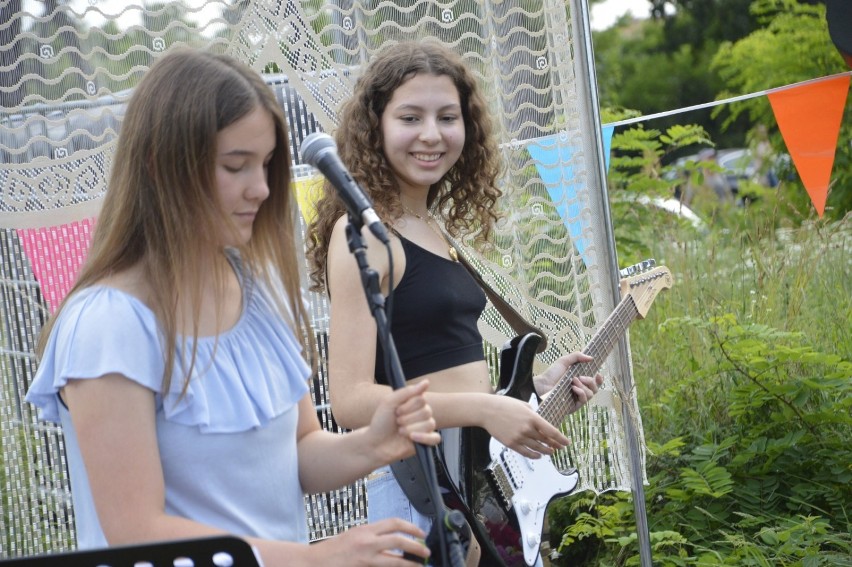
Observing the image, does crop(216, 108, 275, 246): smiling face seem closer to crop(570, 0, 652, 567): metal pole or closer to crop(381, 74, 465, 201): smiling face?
crop(381, 74, 465, 201): smiling face

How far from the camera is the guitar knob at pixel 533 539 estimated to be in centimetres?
271

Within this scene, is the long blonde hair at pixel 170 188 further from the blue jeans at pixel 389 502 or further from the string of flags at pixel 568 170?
the string of flags at pixel 568 170

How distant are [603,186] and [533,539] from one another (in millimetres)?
1311

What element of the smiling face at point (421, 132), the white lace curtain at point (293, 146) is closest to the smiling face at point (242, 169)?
the smiling face at point (421, 132)

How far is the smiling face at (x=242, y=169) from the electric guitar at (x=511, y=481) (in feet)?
3.27

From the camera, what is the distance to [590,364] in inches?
121

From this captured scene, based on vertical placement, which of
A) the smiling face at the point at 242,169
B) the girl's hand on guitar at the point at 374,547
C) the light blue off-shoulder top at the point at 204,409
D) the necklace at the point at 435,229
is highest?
the smiling face at the point at 242,169

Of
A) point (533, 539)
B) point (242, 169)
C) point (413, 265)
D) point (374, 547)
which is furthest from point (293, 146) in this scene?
point (374, 547)

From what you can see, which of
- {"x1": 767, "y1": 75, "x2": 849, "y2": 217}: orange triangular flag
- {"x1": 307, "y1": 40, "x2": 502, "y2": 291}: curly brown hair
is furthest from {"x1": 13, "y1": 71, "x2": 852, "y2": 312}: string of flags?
{"x1": 307, "y1": 40, "x2": 502, "y2": 291}: curly brown hair

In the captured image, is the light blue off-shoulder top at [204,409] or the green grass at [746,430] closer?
the light blue off-shoulder top at [204,409]

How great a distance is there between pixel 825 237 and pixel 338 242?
11.0 feet

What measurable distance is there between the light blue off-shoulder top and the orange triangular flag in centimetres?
293

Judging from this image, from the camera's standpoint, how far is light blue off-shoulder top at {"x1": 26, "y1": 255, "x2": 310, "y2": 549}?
162 centimetres

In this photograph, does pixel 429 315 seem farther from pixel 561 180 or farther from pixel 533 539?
pixel 561 180
